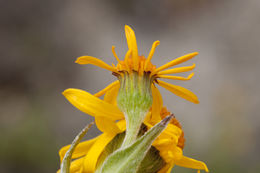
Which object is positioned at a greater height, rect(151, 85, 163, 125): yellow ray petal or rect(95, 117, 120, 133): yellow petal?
rect(151, 85, 163, 125): yellow ray petal

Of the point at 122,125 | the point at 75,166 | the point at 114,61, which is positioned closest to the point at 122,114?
the point at 122,125

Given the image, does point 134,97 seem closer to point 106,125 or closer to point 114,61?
point 106,125

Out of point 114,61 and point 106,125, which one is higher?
point 114,61

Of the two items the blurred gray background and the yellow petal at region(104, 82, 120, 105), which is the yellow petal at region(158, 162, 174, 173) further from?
the blurred gray background

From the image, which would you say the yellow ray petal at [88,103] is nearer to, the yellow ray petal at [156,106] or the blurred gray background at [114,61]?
the yellow ray petal at [156,106]

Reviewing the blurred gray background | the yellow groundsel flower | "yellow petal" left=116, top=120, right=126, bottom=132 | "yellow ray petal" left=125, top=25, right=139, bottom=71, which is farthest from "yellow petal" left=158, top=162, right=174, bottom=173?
the blurred gray background

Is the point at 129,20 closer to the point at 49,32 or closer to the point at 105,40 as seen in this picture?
the point at 105,40
